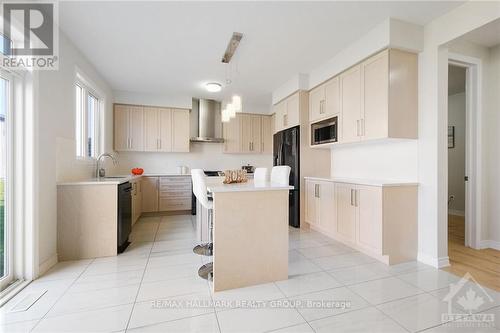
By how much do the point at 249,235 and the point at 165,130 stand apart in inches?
151

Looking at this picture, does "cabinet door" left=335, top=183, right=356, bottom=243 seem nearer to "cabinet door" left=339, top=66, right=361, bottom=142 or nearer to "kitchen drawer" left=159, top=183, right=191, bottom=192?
"cabinet door" left=339, top=66, right=361, bottom=142

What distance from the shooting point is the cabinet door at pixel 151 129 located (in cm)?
500

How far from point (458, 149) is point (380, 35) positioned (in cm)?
379

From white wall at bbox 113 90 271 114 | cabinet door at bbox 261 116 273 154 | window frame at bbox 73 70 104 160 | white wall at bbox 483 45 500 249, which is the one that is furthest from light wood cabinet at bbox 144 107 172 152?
white wall at bbox 483 45 500 249

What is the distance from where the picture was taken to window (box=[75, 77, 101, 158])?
11.0ft

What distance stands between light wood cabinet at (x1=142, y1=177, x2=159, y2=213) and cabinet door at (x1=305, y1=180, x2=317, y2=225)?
9.97 ft

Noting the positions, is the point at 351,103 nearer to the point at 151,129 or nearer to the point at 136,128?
the point at 151,129

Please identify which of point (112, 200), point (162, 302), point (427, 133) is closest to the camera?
point (162, 302)

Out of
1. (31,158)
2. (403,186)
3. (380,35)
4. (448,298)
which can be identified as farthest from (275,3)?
(448,298)

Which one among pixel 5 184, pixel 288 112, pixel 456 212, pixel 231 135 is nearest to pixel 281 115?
pixel 288 112

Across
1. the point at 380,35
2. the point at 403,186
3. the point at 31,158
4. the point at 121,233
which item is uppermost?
the point at 380,35

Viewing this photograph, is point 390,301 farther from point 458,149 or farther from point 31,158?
point 458,149

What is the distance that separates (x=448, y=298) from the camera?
184 centimetres

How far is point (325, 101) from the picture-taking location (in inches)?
141
